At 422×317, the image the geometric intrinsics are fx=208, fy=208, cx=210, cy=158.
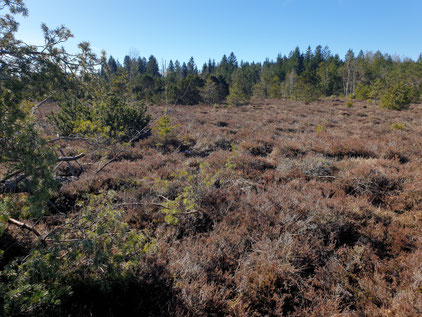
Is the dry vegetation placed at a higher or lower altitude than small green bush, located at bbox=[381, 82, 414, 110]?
lower

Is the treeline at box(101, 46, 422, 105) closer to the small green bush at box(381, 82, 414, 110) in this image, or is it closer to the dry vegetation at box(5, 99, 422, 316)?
the small green bush at box(381, 82, 414, 110)

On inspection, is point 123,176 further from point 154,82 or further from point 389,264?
point 154,82

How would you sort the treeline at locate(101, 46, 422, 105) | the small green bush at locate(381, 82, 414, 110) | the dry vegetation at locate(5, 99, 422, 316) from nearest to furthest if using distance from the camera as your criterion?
the dry vegetation at locate(5, 99, 422, 316)
the small green bush at locate(381, 82, 414, 110)
the treeline at locate(101, 46, 422, 105)

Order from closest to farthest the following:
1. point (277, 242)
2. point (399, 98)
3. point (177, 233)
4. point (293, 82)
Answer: point (277, 242) < point (177, 233) < point (399, 98) < point (293, 82)

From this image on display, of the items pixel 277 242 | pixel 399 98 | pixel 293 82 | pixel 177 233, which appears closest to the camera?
pixel 277 242

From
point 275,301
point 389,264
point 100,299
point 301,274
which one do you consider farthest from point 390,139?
point 100,299

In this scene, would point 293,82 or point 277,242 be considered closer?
point 277,242

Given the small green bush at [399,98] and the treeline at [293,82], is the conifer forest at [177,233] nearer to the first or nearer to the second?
the treeline at [293,82]

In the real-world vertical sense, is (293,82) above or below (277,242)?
above

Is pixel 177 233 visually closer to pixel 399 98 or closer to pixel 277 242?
pixel 277 242

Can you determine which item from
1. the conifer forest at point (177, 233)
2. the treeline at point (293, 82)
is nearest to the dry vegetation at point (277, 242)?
the conifer forest at point (177, 233)

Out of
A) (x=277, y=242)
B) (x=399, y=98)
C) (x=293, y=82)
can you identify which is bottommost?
(x=277, y=242)

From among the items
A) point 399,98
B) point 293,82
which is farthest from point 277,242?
point 293,82

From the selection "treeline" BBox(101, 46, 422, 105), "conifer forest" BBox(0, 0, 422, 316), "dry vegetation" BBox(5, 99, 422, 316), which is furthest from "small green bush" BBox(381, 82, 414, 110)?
"conifer forest" BBox(0, 0, 422, 316)
